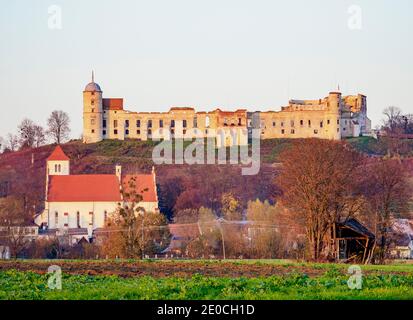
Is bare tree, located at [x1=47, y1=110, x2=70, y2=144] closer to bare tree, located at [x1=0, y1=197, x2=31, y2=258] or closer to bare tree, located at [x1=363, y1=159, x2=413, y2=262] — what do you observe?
bare tree, located at [x1=0, y1=197, x2=31, y2=258]

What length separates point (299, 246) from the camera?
30.9 metres

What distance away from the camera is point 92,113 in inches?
3762

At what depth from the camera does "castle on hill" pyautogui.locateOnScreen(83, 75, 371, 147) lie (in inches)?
3767

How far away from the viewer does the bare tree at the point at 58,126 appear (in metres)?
81.2

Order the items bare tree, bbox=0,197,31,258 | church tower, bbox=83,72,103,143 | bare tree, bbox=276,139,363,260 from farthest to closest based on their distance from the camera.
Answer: church tower, bbox=83,72,103,143 → bare tree, bbox=0,197,31,258 → bare tree, bbox=276,139,363,260

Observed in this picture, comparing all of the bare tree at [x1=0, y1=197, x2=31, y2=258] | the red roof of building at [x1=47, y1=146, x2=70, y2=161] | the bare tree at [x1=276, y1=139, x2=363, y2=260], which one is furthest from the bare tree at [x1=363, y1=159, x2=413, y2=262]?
the red roof of building at [x1=47, y1=146, x2=70, y2=161]

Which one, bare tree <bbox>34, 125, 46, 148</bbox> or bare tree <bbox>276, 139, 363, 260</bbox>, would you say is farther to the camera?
bare tree <bbox>34, 125, 46, 148</bbox>

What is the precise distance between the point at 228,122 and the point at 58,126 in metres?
18.6

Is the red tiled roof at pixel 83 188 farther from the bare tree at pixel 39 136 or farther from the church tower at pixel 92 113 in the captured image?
the church tower at pixel 92 113

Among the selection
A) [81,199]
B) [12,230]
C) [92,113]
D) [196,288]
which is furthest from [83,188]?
[196,288]

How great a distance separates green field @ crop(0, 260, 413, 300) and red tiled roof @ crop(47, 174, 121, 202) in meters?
53.5
